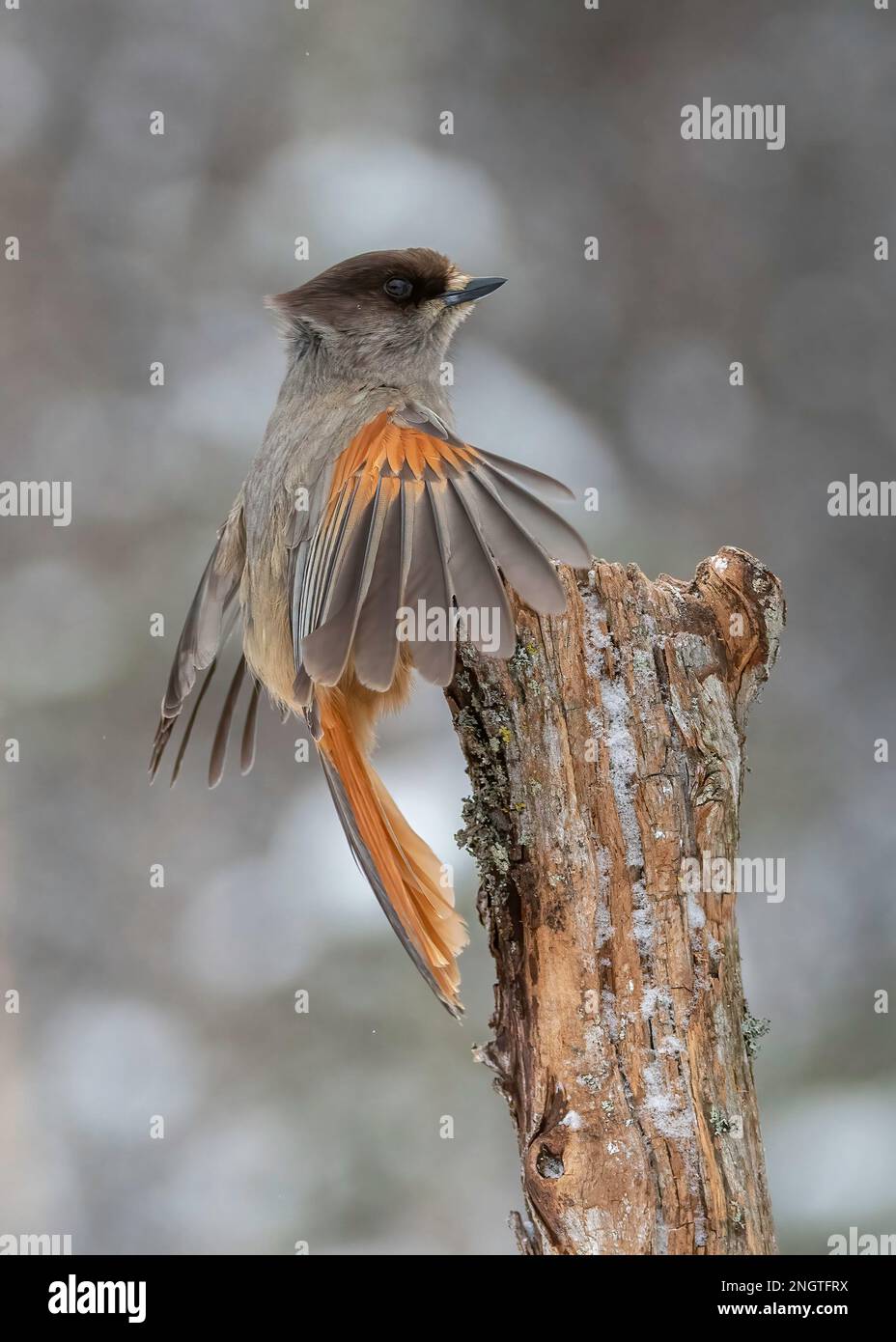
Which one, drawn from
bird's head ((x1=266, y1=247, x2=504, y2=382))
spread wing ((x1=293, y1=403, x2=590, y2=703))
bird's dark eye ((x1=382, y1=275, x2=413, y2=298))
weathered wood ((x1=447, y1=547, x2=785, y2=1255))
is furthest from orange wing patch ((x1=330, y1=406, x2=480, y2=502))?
bird's dark eye ((x1=382, y1=275, x2=413, y2=298))

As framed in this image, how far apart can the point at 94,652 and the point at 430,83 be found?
2.86m

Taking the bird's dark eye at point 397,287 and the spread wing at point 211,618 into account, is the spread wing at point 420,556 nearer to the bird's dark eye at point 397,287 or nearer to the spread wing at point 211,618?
the spread wing at point 211,618

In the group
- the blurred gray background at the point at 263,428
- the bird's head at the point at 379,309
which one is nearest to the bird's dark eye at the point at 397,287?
the bird's head at the point at 379,309

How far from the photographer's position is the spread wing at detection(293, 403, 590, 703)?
2.44 meters

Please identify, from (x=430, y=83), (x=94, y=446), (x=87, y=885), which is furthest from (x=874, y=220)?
(x=87, y=885)

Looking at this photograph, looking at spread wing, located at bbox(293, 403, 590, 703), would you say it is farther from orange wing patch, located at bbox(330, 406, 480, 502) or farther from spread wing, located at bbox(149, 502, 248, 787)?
spread wing, located at bbox(149, 502, 248, 787)

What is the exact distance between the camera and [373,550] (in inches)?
104

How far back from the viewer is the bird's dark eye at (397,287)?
11.6 feet

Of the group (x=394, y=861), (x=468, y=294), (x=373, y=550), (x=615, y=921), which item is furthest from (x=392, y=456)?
(x=615, y=921)

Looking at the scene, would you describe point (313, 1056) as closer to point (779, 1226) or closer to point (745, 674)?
point (779, 1226)

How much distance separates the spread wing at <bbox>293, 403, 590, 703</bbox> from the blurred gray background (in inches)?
98.0

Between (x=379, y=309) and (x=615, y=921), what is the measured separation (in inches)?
73.2

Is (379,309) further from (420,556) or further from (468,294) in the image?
(420,556)

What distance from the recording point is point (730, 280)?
226 inches
